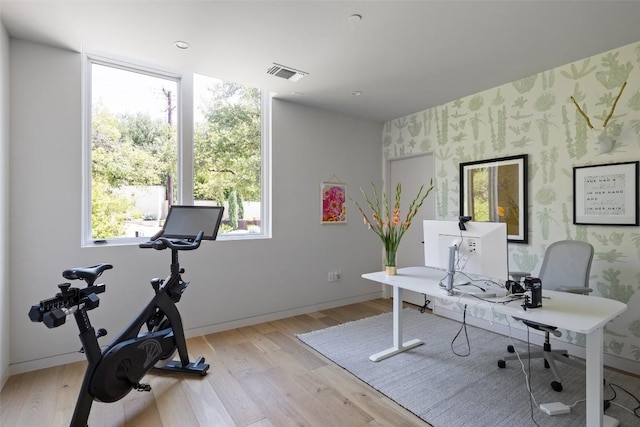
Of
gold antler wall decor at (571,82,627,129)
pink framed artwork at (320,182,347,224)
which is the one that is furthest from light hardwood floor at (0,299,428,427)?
gold antler wall decor at (571,82,627,129)

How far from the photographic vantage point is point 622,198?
265 cm

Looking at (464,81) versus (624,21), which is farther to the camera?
(464,81)

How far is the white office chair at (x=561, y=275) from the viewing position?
2387 millimetres

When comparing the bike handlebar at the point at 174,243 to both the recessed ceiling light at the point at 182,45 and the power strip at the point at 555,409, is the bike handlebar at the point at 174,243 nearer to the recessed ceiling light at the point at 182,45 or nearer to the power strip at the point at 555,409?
the recessed ceiling light at the point at 182,45

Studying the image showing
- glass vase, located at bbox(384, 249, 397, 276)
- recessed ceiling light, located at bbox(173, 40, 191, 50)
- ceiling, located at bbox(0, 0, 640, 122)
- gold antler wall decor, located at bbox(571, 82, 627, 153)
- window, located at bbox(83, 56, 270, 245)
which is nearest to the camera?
ceiling, located at bbox(0, 0, 640, 122)

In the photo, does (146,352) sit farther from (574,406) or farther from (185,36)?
(574,406)

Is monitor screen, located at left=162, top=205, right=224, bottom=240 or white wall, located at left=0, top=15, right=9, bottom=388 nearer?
white wall, located at left=0, top=15, right=9, bottom=388

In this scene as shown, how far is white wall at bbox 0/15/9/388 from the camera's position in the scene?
7.68 feet

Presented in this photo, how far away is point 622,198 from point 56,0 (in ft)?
14.7

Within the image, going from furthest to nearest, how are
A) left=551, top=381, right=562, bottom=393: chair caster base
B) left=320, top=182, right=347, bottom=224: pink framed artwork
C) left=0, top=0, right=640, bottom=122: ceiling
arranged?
left=320, top=182, right=347, bottom=224: pink framed artwork, left=551, top=381, right=562, bottom=393: chair caster base, left=0, top=0, right=640, bottom=122: ceiling

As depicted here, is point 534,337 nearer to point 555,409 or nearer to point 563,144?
point 555,409

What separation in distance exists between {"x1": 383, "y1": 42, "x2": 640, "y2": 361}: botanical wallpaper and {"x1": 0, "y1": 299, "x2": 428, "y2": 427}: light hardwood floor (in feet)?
6.90

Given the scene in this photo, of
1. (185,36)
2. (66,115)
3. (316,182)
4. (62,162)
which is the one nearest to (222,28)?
(185,36)

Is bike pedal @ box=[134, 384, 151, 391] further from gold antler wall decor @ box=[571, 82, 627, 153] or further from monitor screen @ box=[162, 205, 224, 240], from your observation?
gold antler wall decor @ box=[571, 82, 627, 153]
